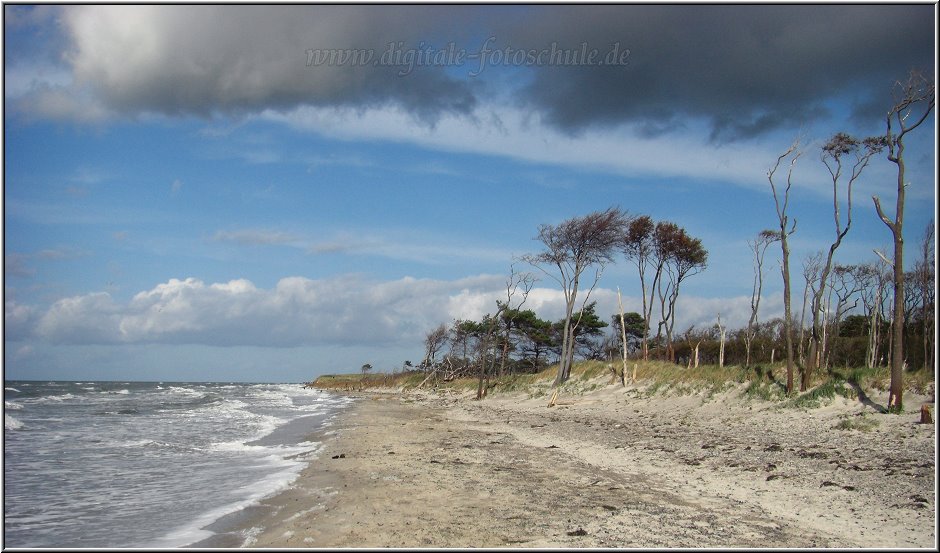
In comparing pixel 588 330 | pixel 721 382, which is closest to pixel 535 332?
pixel 588 330

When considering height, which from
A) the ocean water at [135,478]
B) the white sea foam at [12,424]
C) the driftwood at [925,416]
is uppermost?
the driftwood at [925,416]

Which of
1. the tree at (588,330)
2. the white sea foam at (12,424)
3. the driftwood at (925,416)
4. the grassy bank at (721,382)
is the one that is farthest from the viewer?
the tree at (588,330)

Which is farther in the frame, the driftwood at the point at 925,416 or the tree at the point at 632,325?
the tree at the point at 632,325

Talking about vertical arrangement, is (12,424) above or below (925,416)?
below

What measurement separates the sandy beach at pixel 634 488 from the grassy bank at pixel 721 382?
30.2 inches

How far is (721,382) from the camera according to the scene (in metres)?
23.3

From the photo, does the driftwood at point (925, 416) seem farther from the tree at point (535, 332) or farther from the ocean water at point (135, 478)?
the tree at point (535, 332)

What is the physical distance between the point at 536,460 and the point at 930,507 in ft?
22.6

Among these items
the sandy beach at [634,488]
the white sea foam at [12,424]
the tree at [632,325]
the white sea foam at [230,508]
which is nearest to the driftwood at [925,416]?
the sandy beach at [634,488]

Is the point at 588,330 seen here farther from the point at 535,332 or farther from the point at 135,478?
the point at 135,478

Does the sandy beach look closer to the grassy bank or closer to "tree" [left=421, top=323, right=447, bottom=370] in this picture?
the grassy bank

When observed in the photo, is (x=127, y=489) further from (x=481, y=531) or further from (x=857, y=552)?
(x=857, y=552)

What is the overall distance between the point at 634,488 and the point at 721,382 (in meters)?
15.2

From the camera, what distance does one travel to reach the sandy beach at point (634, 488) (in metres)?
7.16
